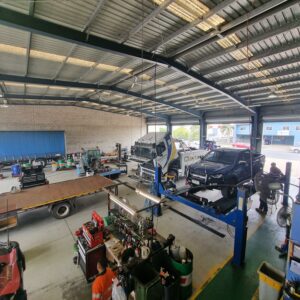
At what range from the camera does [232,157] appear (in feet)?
22.0

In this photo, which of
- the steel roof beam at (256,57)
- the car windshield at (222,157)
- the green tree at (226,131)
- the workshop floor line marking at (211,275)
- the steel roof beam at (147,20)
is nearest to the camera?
Answer: the workshop floor line marking at (211,275)

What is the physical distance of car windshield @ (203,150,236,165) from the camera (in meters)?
6.67

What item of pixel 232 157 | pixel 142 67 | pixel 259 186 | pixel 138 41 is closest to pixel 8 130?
pixel 142 67

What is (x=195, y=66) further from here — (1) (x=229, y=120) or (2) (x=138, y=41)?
(1) (x=229, y=120)

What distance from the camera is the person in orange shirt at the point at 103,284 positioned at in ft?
7.90

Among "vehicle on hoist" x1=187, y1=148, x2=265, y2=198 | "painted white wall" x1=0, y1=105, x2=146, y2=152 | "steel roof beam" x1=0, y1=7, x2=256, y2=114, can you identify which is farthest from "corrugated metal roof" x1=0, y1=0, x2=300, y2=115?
"painted white wall" x1=0, y1=105, x2=146, y2=152

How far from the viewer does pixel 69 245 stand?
432cm

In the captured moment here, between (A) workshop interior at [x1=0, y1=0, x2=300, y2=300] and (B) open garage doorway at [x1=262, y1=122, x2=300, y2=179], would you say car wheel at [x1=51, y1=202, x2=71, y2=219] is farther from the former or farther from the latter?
(B) open garage doorway at [x1=262, y1=122, x2=300, y2=179]

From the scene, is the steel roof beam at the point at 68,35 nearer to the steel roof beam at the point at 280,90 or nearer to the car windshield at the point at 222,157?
the car windshield at the point at 222,157

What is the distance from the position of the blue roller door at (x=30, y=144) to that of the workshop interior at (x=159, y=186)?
4.14 m

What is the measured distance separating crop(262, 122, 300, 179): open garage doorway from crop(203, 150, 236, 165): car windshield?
224 inches

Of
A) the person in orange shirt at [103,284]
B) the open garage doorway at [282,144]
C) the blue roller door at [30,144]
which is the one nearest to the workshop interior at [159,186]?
the person in orange shirt at [103,284]

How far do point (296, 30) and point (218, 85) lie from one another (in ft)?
12.1

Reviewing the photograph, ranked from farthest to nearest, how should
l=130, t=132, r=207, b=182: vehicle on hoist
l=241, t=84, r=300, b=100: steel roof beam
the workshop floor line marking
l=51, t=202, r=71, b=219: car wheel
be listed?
1. l=130, t=132, r=207, b=182: vehicle on hoist
2. l=241, t=84, r=300, b=100: steel roof beam
3. l=51, t=202, r=71, b=219: car wheel
4. the workshop floor line marking
